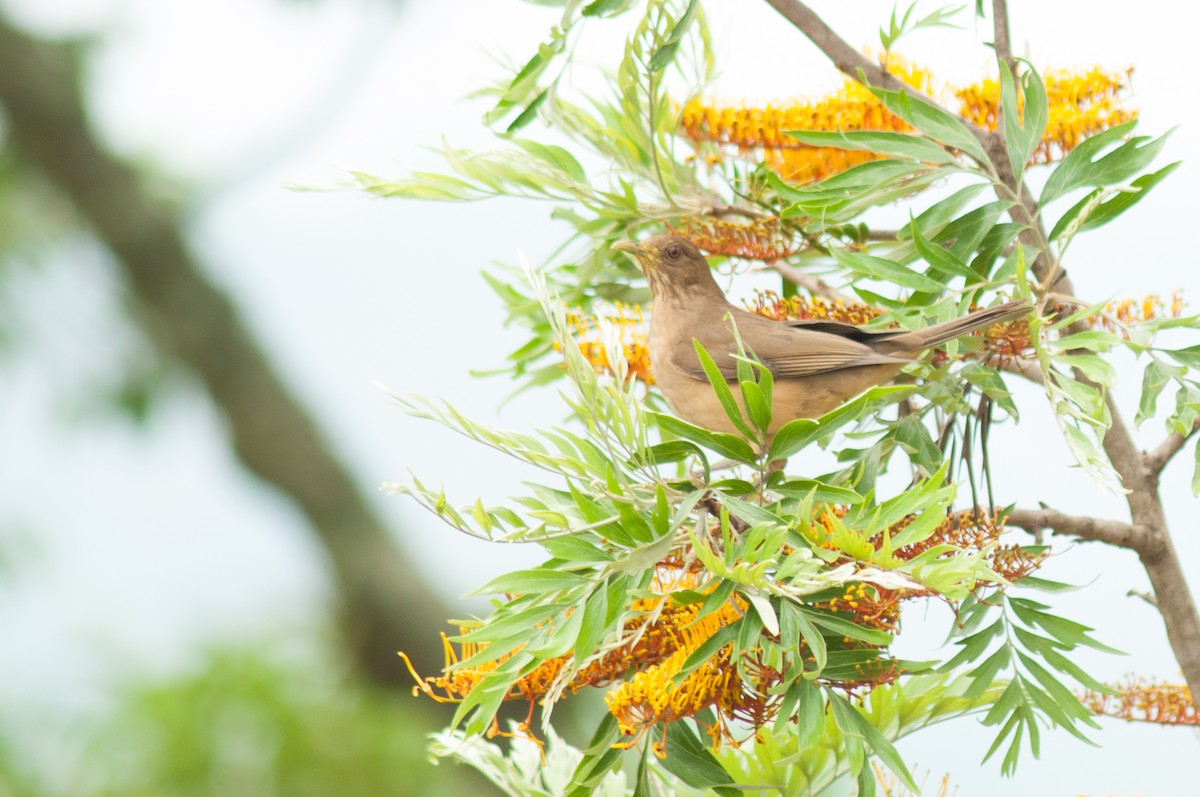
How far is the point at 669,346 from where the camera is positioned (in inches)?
49.1

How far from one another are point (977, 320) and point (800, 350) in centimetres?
26

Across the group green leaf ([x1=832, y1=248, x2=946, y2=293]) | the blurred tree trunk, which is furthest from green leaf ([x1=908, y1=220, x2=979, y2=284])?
the blurred tree trunk

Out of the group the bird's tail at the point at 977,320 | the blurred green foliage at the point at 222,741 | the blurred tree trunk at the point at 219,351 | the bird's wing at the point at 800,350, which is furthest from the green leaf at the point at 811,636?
the blurred tree trunk at the point at 219,351

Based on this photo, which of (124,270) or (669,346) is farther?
(124,270)

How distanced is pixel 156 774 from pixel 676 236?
5.02 ft

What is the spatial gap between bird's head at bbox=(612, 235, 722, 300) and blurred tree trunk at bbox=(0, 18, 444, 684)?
3.52 metres

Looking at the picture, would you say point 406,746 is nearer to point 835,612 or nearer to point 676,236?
point 676,236

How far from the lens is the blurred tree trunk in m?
4.70

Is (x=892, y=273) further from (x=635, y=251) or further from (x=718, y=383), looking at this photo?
(x=635, y=251)

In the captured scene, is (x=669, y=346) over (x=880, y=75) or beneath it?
beneath

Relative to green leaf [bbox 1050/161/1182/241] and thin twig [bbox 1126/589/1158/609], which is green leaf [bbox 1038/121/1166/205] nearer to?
green leaf [bbox 1050/161/1182/241]

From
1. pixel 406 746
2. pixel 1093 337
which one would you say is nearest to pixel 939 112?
pixel 1093 337

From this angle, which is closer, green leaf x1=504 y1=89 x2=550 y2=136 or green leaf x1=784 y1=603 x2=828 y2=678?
green leaf x1=784 y1=603 x2=828 y2=678

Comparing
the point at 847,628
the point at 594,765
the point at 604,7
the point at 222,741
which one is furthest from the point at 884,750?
the point at 222,741
